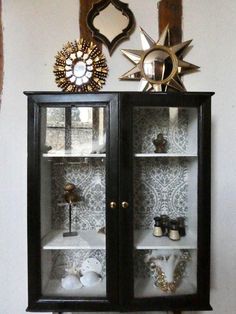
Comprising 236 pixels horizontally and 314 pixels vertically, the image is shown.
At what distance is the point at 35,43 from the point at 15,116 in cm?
46

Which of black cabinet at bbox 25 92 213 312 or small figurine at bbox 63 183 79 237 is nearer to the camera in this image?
black cabinet at bbox 25 92 213 312

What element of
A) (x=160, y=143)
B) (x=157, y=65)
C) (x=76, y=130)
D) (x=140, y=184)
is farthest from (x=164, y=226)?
(x=157, y=65)

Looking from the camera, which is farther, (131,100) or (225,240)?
(225,240)

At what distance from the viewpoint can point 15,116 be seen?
1.58 meters

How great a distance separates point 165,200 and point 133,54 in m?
0.88

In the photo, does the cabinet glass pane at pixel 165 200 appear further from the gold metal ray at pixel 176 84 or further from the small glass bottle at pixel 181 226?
the gold metal ray at pixel 176 84

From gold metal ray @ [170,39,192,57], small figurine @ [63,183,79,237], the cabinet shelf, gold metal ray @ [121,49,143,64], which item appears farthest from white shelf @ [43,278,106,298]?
gold metal ray @ [170,39,192,57]

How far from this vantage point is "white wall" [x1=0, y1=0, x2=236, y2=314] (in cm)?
158

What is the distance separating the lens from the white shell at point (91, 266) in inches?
54.2

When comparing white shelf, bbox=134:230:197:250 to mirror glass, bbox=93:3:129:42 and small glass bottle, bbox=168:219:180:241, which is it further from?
mirror glass, bbox=93:3:129:42

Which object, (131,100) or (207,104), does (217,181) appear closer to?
(207,104)

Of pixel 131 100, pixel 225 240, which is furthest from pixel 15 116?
pixel 225 240

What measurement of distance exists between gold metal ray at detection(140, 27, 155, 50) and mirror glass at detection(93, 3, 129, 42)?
119mm

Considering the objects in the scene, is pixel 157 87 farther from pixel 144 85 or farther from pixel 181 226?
pixel 181 226
